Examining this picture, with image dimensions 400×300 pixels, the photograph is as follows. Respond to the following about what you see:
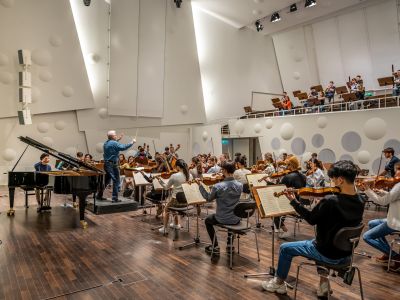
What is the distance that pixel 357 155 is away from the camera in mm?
10891

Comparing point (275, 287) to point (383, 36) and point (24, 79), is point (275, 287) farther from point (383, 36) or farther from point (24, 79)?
point (383, 36)

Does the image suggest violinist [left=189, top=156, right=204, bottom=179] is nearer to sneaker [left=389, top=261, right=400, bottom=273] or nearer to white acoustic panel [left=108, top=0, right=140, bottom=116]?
sneaker [left=389, top=261, right=400, bottom=273]

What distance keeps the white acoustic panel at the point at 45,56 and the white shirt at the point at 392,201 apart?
11.2 metres

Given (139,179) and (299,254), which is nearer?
(299,254)

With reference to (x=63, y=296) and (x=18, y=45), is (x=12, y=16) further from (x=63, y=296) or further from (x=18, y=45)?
(x=63, y=296)

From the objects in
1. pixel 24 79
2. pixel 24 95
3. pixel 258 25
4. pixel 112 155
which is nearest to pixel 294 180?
pixel 112 155

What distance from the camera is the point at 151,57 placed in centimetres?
1411

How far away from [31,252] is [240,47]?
1482 centimetres

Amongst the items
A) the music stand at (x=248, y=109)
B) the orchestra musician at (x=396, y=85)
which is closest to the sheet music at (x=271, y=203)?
the orchestra musician at (x=396, y=85)

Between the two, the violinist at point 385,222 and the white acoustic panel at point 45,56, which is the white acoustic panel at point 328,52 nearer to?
the white acoustic panel at point 45,56

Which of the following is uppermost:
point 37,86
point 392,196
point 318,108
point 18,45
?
point 18,45

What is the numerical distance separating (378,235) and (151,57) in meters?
12.1

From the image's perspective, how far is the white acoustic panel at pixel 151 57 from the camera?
13.8m

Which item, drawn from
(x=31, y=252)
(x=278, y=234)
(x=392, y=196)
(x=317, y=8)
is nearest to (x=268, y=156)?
(x=278, y=234)
